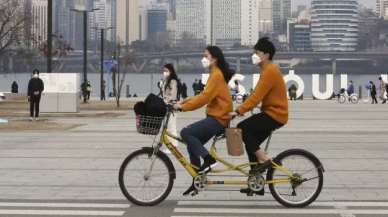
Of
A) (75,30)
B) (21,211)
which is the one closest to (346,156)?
(21,211)

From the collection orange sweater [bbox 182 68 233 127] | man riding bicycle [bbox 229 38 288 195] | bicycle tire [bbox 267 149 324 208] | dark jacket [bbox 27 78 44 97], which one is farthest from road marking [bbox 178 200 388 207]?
dark jacket [bbox 27 78 44 97]

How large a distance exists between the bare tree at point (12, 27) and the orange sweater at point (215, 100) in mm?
40856

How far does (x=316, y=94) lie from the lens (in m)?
69.2

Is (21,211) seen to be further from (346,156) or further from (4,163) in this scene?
(346,156)

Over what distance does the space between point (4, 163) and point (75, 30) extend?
164041 mm

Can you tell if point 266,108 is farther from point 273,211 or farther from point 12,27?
point 12,27

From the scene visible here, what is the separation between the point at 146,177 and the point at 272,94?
5.32 ft

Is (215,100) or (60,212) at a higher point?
(215,100)

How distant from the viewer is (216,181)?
1098 cm

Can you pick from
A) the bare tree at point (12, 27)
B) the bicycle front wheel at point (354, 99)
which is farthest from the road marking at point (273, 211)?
the bicycle front wheel at point (354, 99)

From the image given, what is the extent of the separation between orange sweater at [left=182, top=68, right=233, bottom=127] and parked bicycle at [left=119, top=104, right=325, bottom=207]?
0.23 metres

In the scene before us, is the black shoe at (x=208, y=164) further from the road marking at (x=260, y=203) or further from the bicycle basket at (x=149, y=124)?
the bicycle basket at (x=149, y=124)

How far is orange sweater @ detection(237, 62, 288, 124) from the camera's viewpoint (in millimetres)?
10867

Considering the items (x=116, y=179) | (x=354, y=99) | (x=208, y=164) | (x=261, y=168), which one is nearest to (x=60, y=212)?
(x=208, y=164)
